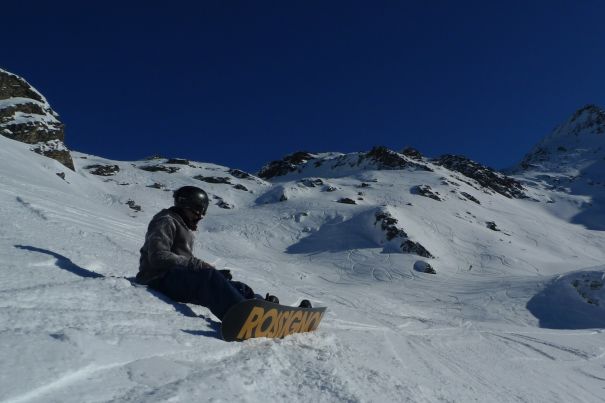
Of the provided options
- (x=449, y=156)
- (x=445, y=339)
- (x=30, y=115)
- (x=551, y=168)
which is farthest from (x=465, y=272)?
(x=551, y=168)

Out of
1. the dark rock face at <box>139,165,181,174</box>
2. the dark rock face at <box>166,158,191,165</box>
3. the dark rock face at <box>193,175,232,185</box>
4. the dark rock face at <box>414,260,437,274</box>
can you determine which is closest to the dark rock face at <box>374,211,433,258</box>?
the dark rock face at <box>414,260,437,274</box>

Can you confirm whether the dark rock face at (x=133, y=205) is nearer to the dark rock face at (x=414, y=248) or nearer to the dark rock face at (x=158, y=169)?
the dark rock face at (x=158, y=169)

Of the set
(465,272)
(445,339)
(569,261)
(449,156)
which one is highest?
(449,156)

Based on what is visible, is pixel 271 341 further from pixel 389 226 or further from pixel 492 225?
pixel 492 225

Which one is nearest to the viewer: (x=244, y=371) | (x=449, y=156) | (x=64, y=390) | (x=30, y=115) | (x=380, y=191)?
(x=64, y=390)

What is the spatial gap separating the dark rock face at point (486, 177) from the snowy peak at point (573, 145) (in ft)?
74.7

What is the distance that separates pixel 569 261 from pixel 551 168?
239 feet

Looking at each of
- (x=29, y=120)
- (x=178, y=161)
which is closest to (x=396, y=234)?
(x=29, y=120)

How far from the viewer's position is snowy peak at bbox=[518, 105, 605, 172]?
99.7 m

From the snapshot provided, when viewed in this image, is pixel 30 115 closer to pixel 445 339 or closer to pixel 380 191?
pixel 380 191

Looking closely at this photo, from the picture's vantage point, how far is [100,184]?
43.0 metres

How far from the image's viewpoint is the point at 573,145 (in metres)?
112

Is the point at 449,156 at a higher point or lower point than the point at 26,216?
higher

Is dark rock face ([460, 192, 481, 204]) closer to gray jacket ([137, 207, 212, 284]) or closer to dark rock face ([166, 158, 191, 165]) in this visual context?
dark rock face ([166, 158, 191, 165])
